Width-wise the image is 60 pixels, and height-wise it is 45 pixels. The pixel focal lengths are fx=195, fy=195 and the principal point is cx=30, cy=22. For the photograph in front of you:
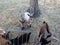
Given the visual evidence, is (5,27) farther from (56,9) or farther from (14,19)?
(56,9)

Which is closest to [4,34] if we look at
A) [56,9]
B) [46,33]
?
[46,33]

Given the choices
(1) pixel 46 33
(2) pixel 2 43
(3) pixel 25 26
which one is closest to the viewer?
(2) pixel 2 43

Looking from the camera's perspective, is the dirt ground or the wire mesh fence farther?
the dirt ground

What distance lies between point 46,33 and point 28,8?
2.10 m

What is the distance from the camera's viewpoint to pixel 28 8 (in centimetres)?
550

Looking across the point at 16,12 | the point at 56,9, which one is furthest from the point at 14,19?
the point at 56,9

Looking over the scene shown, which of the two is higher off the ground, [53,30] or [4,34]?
[4,34]

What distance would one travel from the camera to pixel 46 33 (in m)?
3.51

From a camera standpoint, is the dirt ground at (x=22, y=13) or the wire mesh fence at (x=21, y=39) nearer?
the wire mesh fence at (x=21, y=39)

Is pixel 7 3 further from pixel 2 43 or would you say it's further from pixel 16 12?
pixel 2 43

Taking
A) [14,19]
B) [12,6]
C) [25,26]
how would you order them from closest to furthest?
[25,26] → [14,19] → [12,6]

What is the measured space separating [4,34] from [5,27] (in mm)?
1093

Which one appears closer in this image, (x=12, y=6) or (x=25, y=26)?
(x=25, y=26)

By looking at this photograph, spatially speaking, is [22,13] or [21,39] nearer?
[21,39]
